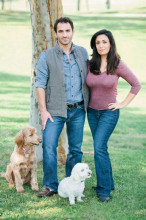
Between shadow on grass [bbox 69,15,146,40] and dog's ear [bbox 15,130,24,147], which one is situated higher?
dog's ear [bbox 15,130,24,147]

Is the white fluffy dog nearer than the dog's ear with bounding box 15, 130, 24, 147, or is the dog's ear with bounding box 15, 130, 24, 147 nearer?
the white fluffy dog

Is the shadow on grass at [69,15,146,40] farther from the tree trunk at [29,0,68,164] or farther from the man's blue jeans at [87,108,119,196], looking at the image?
the man's blue jeans at [87,108,119,196]

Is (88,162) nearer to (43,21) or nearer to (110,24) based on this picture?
(43,21)

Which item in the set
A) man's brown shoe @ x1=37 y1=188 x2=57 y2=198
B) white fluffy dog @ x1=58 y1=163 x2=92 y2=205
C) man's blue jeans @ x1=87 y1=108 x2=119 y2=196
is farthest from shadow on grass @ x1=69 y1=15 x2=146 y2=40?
white fluffy dog @ x1=58 y1=163 x2=92 y2=205

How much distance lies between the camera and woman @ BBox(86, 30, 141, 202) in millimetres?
5261

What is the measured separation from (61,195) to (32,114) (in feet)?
6.45

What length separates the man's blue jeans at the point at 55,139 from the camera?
5312 mm

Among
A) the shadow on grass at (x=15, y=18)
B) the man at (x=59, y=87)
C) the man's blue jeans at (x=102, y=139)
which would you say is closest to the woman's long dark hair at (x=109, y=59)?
the man at (x=59, y=87)

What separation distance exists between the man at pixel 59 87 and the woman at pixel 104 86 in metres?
0.15

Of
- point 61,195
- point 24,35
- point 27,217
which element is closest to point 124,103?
point 61,195

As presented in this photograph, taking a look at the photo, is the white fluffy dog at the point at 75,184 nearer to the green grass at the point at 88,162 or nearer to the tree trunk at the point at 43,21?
the green grass at the point at 88,162

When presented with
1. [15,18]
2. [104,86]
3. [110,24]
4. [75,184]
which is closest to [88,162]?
[75,184]

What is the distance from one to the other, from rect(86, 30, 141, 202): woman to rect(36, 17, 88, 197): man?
15cm

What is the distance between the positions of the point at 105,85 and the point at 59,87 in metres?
0.63
